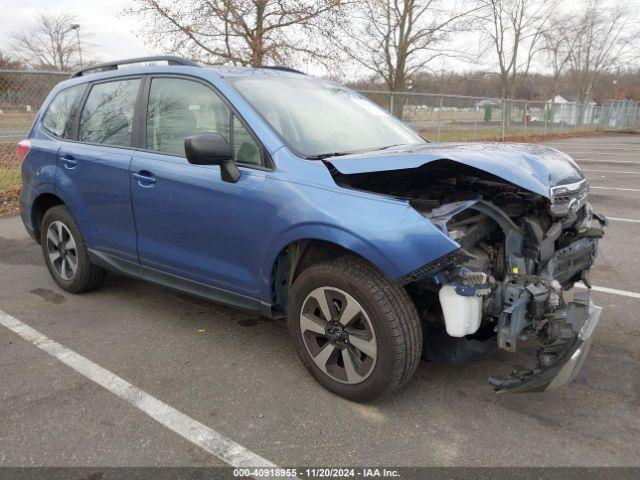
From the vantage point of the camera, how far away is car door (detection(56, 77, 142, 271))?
381 cm

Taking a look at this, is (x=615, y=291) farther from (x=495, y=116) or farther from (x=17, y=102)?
(x=495, y=116)

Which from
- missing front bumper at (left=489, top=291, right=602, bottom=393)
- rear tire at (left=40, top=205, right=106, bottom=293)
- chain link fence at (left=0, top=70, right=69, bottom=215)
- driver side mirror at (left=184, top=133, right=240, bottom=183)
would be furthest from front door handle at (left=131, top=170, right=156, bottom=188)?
chain link fence at (left=0, top=70, right=69, bottom=215)

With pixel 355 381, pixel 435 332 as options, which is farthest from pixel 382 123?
pixel 355 381

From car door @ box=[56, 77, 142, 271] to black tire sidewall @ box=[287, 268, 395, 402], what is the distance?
150 centimetres

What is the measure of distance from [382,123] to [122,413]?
8.73 ft

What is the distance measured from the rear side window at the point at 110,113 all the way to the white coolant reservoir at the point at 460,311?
254 cm

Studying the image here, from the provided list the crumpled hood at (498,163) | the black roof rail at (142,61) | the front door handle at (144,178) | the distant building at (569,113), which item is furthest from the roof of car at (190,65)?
the distant building at (569,113)

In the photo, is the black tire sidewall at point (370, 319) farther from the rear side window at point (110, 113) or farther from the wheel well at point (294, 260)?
the rear side window at point (110, 113)

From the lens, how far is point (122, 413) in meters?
2.81

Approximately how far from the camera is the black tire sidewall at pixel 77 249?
4301mm

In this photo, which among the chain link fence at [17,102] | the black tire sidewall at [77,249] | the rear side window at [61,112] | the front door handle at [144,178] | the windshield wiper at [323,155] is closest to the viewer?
the windshield wiper at [323,155]

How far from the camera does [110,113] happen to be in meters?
4.04

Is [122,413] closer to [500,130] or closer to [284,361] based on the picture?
[284,361]

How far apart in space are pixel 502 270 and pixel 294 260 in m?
1.15
